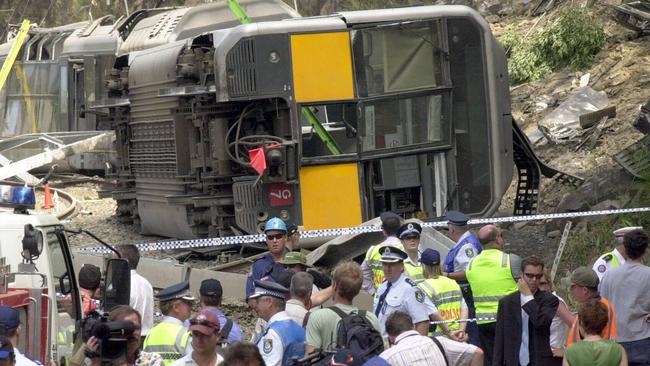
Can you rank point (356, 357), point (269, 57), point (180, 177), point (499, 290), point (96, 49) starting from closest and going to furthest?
point (356, 357) < point (499, 290) < point (269, 57) < point (180, 177) < point (96, 49)

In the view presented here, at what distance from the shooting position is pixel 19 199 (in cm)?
769

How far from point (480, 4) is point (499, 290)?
19194 mm

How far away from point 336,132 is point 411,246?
186 inches

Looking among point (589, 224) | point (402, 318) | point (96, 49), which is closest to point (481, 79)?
point (589, 224)

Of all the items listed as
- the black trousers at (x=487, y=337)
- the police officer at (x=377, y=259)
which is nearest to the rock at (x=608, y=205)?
the black trousers at (x=487, y=337)

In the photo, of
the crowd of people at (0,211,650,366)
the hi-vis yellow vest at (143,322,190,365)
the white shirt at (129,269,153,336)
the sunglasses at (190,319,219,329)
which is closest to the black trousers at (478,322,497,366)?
the crowd of people at (0,211,650,366)

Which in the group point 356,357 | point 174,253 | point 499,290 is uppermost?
point 356,357

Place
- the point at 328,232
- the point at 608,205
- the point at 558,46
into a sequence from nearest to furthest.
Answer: the point at 328,232 → the point at 608,205 → the point at 558,46

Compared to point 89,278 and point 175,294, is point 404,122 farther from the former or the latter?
point 175,294

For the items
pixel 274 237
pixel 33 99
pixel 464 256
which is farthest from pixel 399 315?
pixel 33 99

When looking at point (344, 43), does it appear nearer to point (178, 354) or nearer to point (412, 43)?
point (412, 43)

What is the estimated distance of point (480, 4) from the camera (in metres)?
28.4

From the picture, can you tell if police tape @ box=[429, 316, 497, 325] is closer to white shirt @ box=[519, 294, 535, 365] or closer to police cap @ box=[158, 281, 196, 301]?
white shirt @ box=[519, 294, 535, 365]

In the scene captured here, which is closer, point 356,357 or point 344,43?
point 356,357
